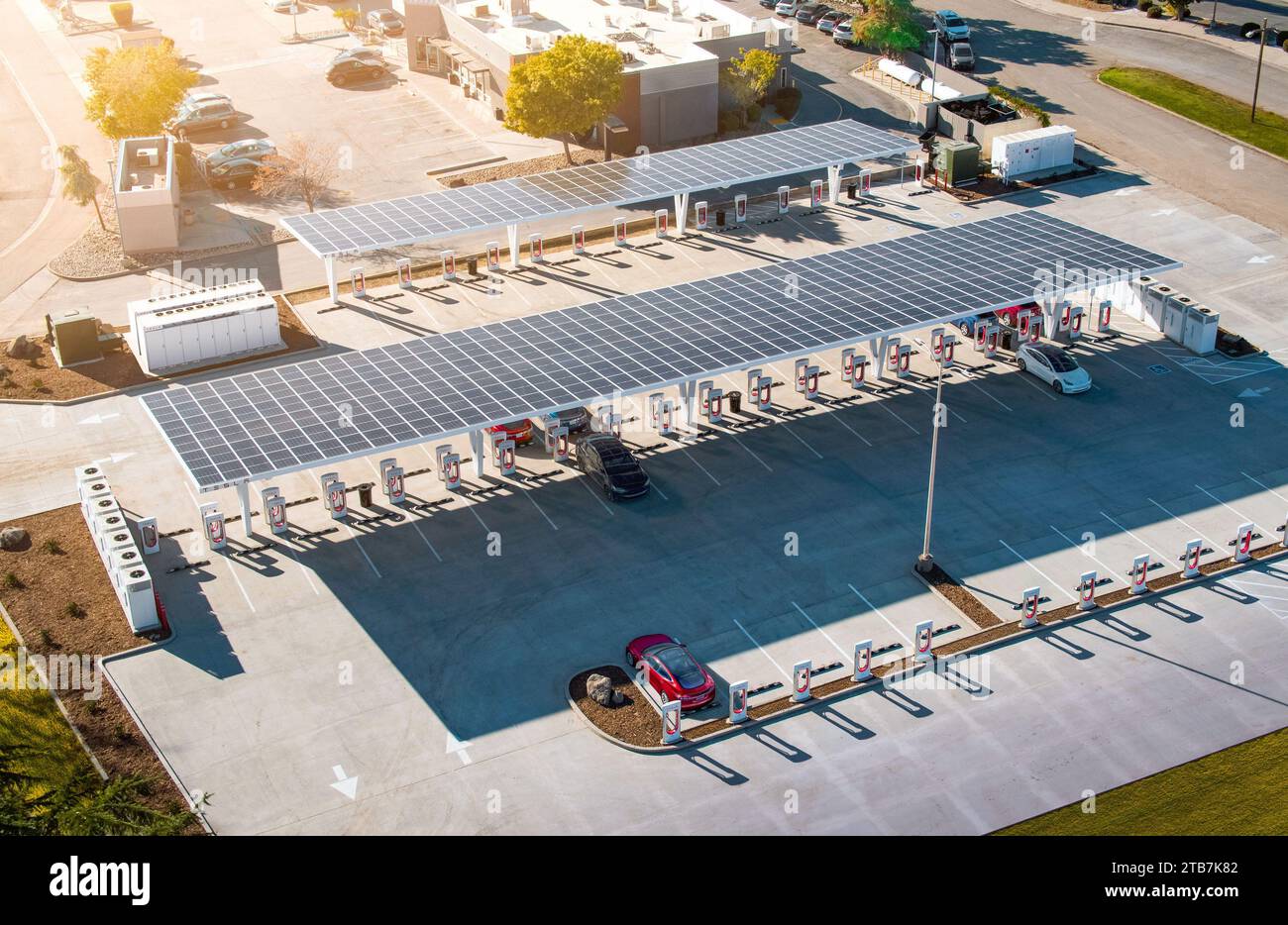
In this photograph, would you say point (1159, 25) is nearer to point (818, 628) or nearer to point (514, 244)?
point (514, 244)

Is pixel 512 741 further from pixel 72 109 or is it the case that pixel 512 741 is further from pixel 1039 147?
pixel 72 109

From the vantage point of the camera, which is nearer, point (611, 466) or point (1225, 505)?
point (1225, 505)

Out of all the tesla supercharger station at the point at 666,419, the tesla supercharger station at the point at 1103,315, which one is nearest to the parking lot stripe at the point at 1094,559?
the tesla supercharger station at the point at 666,419

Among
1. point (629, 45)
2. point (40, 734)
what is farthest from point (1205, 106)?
point (40, 734)

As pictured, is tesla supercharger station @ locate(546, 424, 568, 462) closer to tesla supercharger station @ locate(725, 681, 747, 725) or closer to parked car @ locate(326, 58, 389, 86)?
tesla supercharger station @ locate(725, 681, 747, 725)

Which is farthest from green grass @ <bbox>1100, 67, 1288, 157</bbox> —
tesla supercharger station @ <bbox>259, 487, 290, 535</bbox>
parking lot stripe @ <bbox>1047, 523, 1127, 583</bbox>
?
tesla supercharger station @ <bbox>259, 487, 290, 535</bbox>

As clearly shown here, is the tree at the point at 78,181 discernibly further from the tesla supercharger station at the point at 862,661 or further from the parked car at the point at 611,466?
the tesla supercharger station at the point at 862,661
